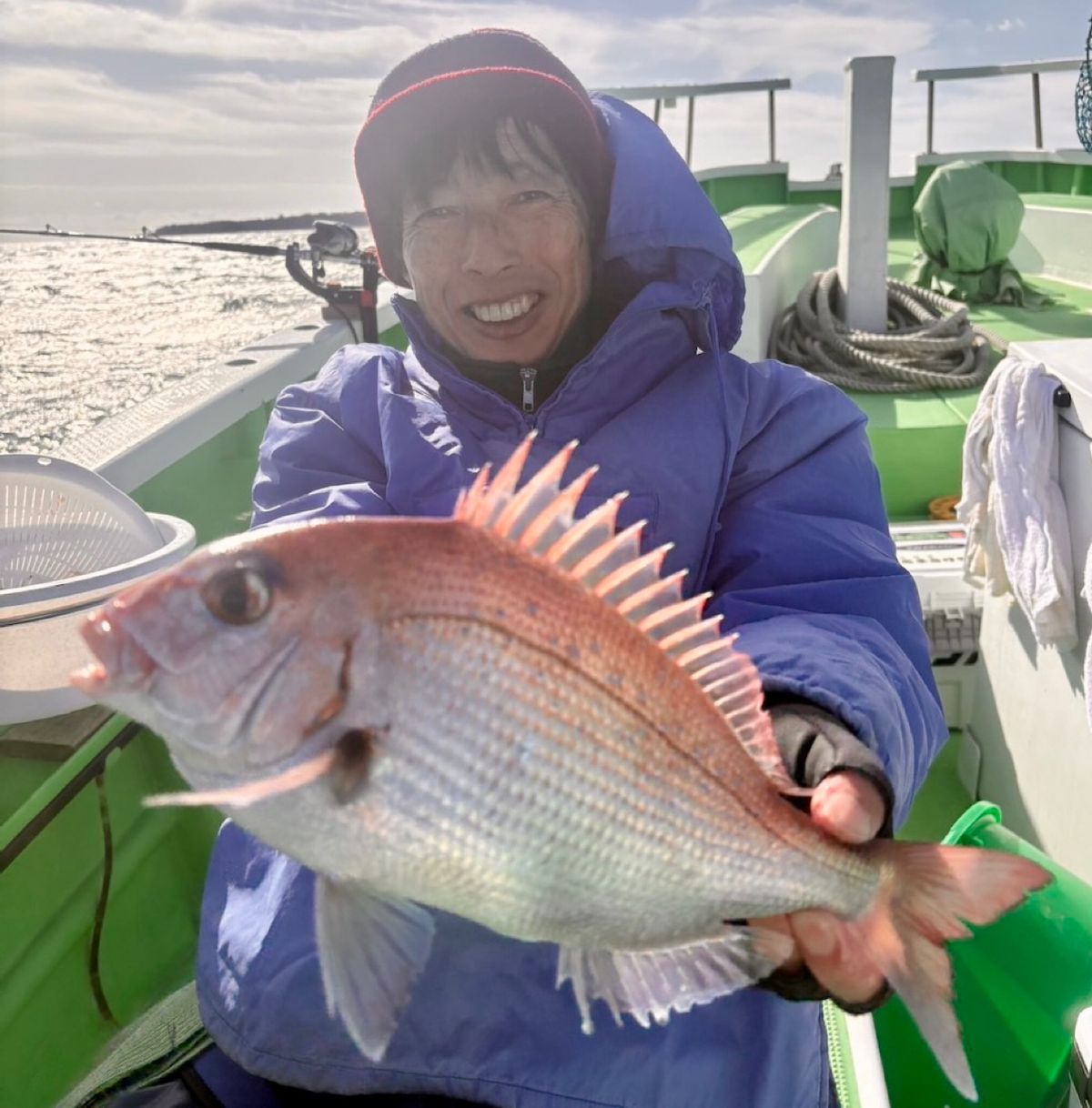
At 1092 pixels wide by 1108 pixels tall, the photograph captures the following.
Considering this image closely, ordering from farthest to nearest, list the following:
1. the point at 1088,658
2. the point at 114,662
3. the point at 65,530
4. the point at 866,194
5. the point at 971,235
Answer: the point at 971,235
the point at 866,194
the point at 65,530
the point at 1088,658
the point at 114,662

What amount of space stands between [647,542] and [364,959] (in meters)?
0.96

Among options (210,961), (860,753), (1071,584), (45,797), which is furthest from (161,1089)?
(1071,584)

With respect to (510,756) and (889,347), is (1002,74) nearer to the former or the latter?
(889,347)

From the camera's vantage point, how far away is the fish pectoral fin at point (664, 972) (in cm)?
98

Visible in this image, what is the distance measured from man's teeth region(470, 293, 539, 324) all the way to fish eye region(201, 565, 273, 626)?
3.50 ft

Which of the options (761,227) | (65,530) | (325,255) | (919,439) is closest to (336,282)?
(325,255)

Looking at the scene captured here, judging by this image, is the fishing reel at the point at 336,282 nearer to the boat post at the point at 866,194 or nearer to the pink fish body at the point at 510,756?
the boat post at the point at 866,194

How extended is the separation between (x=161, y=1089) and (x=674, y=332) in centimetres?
A: 154

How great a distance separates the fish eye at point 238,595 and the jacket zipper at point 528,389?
103 centimetres

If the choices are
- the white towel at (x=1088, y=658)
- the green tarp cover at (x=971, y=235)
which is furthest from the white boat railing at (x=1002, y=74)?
the white towel at (x=1088, y=658)

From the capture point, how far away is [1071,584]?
233 centimetres

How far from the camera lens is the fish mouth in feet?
2.67

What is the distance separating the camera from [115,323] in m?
8.45

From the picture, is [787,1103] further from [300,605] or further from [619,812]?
[300,605]
